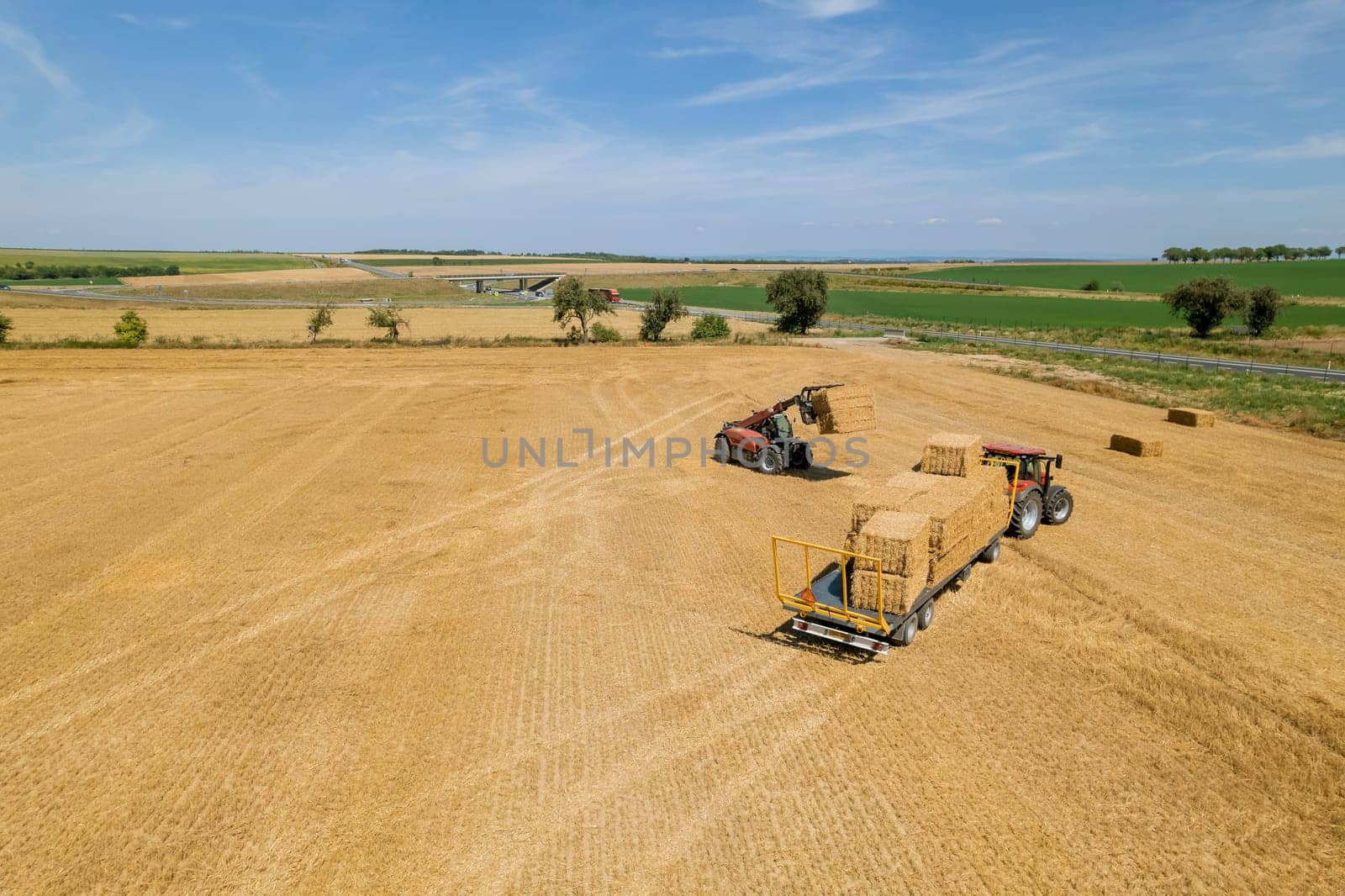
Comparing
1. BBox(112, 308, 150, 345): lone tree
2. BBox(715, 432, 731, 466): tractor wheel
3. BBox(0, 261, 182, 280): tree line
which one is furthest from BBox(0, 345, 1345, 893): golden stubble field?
BBox(0, 261, 182, 280): tree line

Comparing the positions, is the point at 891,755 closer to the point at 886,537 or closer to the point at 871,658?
the point at 871,658

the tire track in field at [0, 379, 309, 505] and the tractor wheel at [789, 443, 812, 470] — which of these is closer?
the tire track in field at [0, 379, 309, 505]

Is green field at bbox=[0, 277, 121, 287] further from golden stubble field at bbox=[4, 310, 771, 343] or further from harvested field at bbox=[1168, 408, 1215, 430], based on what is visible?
harvested field at bbox=[1168, 408, 1215, 430]

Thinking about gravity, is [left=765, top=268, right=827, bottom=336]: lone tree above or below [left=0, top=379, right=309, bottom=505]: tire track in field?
above

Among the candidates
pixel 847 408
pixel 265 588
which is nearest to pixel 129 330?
pixel 265 588

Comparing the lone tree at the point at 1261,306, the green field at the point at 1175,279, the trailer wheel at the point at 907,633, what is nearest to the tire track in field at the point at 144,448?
the trailer wheel at the point at 907,633

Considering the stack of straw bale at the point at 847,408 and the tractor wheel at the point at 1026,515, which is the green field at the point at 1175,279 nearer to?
the stack of straw bale at the point at 847,408

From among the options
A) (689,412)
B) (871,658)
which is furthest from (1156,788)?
(689,412)
